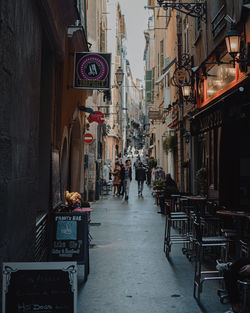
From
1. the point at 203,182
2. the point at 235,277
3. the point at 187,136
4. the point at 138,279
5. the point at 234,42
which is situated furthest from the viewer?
the point at 187,136

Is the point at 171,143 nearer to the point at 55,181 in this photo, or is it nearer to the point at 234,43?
the point at 234,43

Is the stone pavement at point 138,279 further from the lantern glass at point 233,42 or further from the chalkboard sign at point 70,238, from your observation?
the lantern glass at point 233,42

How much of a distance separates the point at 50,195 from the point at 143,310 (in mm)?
3033

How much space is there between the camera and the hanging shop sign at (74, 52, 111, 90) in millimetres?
10586

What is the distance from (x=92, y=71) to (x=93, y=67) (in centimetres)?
11

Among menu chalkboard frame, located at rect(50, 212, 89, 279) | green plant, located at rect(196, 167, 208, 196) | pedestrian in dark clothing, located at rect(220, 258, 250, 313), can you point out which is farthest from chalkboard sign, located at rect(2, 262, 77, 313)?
green plant, located at rect(196, 167, 208, 196)

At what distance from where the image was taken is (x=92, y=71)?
1073 centimetres

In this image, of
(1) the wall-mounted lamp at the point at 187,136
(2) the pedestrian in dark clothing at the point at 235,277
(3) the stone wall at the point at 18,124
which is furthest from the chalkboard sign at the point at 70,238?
(1) the wall-mounted lamp at the point at 187,136

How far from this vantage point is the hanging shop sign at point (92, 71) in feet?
34.7

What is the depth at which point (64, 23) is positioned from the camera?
26.9ft

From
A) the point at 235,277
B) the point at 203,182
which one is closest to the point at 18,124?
the point at 235,277

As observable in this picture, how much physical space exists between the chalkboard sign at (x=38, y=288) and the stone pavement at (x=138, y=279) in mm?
1975

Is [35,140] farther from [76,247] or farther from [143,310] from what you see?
[143,310]

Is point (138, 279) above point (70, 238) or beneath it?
beneath
